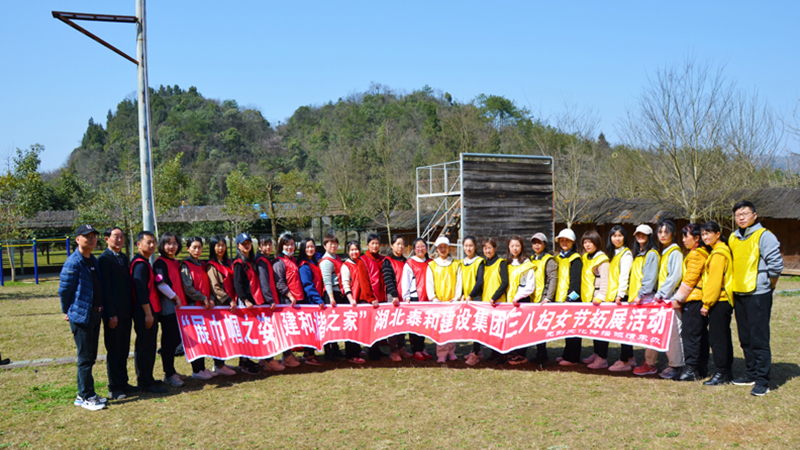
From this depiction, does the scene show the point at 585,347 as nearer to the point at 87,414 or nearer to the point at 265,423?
the point at 265,423

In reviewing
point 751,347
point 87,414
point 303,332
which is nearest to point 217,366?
point 303,332

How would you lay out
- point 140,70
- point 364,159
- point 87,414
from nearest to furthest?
point 87,414
point 140,70
point 364,159

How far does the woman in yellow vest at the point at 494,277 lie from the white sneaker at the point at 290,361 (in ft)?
8.41

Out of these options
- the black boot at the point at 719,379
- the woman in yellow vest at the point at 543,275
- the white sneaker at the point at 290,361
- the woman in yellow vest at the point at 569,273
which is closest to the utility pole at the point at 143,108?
the white sneaker at the point at 290,361

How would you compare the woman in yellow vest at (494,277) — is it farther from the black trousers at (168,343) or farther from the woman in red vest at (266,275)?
the black trousers at (168,343)

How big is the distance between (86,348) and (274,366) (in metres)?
2.20

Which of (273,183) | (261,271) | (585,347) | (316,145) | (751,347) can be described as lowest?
(585,347)

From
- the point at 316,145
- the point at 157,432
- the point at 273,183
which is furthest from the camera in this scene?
the point at 316,145

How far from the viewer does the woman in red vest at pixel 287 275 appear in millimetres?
6906

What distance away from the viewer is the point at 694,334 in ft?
19.9

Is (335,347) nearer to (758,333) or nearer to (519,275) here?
(519,275)

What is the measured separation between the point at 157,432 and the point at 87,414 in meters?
1.03

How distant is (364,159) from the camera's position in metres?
44.7

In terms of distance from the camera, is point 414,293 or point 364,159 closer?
point 414,293
